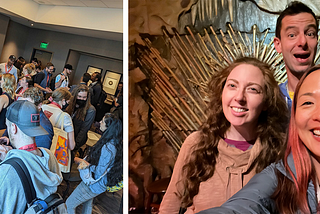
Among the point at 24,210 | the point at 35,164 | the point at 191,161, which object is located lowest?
the point at 24,210

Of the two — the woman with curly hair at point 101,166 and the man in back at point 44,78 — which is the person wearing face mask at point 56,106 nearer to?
the man in back at point 44,78

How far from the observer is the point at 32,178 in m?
1.99

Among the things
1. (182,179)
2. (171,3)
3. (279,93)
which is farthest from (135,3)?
(182,179)

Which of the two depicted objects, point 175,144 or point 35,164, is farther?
point 35,164

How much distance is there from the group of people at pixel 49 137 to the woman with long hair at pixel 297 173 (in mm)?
975

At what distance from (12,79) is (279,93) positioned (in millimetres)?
2097

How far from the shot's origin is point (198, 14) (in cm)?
170

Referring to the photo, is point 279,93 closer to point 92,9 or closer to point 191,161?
point 191,161

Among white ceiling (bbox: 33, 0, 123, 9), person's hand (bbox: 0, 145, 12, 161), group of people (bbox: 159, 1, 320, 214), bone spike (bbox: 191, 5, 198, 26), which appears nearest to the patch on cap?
person's hand (bbox: 0, 145, 12, 161)

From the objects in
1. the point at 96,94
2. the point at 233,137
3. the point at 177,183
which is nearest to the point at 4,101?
the point at 96,94

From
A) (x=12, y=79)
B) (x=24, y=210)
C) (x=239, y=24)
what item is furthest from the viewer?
(x=12, y=79)

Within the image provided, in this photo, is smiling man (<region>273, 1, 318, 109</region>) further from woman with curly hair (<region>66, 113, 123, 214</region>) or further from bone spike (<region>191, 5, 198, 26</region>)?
woman with curly hair (<region>66, 113, 123, 214</region>)

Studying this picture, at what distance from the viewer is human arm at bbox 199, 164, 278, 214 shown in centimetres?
145

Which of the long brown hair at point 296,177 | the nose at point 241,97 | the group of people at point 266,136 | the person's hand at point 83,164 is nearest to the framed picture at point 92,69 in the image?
the person's hand at point 83,164
